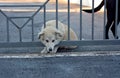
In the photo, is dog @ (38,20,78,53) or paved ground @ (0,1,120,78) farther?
Answer: dog @ (38,20,78,53)

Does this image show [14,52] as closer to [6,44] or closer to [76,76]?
[6,44]

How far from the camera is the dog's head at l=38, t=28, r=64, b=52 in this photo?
7.68 m

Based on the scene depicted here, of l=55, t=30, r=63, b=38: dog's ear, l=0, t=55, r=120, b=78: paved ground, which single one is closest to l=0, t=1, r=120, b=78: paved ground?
l=0, t=55, r=120, b=78: paved ground

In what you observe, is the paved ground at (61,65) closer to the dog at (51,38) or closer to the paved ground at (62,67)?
the paved ground at (62,67)

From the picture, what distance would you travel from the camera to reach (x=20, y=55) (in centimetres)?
770

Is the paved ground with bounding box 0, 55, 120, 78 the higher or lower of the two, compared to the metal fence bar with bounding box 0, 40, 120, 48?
lower

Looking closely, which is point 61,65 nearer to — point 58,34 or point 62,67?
point 62,67

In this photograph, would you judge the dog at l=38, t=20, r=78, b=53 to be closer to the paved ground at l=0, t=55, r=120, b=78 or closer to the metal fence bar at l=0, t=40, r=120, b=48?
the metal fence bar at l=0, t=40, r=120, b=48

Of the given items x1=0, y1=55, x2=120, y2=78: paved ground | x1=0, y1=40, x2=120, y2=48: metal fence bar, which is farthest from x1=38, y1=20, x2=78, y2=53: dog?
x1=0, y1=55, x2=120, y2=78: paved ground

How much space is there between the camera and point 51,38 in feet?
25.2

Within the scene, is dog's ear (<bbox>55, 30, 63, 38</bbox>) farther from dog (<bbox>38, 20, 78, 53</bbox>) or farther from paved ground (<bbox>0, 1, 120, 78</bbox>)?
paved ground (<bbox>0, 1, 120, 78</bbox>)

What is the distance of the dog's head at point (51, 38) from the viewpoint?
7684 millimetres

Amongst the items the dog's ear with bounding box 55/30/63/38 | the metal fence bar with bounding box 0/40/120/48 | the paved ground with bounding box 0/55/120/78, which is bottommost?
the paved ground with bounding box 0/55/120/78

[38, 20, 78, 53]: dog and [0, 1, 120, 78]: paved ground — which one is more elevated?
[38, 20, 78, 53]: dog
